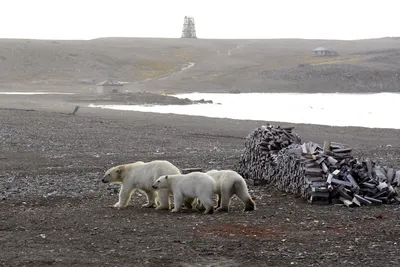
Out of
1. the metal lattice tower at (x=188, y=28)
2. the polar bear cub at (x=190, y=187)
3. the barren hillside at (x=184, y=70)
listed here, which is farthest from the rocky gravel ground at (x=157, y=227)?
the metal lattice tower at (x=188, y=28)

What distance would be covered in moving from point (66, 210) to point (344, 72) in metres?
87.5

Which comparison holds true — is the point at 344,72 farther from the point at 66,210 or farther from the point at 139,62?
the point at 66,210

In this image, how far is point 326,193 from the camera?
13.4m

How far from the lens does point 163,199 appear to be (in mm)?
13086

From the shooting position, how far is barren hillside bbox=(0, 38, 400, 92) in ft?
282

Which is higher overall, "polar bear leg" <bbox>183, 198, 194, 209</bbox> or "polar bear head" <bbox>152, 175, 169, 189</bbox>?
"polar bear head" <bbox>152, 175, 169, 189</bbox>

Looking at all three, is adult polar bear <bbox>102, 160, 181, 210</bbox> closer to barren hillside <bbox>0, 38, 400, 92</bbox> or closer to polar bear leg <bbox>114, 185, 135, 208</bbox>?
polar bear leg <bbox>114, 185, 135, 208</bbox>

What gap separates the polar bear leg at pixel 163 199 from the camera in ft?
42.8

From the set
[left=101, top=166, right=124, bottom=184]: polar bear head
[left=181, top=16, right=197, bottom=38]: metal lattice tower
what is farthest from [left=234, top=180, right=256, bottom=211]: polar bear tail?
[left=181, top=16, right=197, bottom=38]: metal lattice tower

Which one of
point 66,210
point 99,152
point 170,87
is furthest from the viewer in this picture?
point 170,87

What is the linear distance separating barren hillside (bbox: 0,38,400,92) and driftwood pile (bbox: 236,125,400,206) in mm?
57379

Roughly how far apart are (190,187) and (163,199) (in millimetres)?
821

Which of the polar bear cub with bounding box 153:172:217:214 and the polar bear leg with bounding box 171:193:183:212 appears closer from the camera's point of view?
the polar bear cub with bounding box 153:172:217:214

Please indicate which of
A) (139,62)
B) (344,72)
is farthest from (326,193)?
(139,62)
